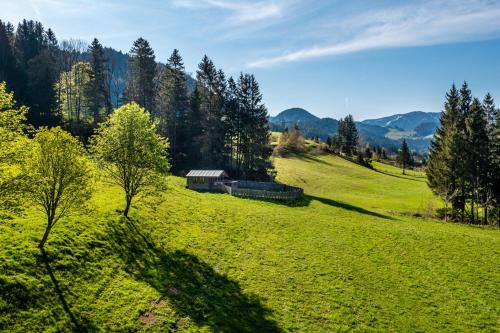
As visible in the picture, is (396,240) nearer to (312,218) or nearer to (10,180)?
(312,218)

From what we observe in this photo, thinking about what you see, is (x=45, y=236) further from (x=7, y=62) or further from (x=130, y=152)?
(x=7, y=62)

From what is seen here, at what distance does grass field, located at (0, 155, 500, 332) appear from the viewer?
21.5 metres

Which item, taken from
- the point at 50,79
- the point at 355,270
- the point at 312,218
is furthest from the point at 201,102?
the point at 355,270

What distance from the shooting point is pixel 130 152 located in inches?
1375

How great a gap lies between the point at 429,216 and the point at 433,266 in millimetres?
26876

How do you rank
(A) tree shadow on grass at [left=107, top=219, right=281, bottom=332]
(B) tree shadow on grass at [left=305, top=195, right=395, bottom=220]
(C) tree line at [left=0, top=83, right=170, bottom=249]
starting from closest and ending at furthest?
(C) tree line at [left=0, top=83, right=170, bottom=249] → (A) tree shadow on grass at [left=107, top=219, right=281, bottom=332] → (B) tree shadow on grass at [left=305, top=195, right=395, bottom=220]

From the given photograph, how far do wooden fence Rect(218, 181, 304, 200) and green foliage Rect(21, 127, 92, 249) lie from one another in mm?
34992

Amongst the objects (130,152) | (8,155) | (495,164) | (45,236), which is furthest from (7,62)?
(495,164)

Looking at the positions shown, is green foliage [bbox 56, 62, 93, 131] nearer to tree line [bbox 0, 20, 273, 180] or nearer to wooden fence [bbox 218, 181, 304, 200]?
tree line [bbox 0, 20, 273, 180]

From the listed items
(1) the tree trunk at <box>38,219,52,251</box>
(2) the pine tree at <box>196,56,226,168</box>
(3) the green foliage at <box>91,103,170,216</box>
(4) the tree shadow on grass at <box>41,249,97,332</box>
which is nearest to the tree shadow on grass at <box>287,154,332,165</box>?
(2) the pine tree at <box>196,56,226,168</box>

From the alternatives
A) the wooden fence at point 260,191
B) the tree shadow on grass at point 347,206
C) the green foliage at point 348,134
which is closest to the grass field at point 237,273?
the tree shadow on grass at point 347,206

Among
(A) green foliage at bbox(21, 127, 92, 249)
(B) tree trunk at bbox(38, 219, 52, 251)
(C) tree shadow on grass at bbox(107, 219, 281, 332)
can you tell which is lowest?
(C) tree shadow on grass at bbox(107, 219, 281, 332)

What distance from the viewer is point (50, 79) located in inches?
3381

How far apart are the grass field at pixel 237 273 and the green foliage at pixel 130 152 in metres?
3.62
